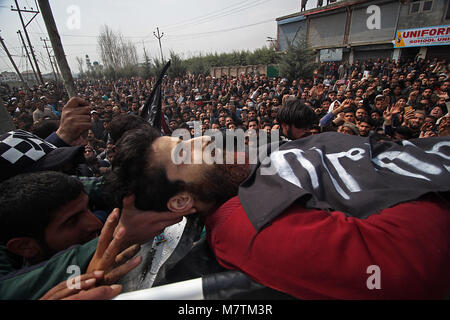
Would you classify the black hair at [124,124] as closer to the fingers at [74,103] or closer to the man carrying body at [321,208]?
the fingers at [74,103]

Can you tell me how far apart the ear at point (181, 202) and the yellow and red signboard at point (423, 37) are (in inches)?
909

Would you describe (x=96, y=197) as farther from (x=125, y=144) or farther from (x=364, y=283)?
(x=364, y=283)

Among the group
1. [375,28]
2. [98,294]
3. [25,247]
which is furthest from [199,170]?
[375,28]

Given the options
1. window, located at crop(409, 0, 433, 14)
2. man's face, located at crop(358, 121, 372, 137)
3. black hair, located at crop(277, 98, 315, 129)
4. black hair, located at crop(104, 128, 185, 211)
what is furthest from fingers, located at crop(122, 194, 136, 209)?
window, located at crop(409, 0, 433, 14)

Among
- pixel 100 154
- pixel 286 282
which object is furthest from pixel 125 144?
pixel 100 154

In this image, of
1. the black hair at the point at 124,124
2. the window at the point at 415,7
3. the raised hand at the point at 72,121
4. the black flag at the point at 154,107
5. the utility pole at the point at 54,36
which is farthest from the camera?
the window at the point at 415,7

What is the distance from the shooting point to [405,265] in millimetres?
689

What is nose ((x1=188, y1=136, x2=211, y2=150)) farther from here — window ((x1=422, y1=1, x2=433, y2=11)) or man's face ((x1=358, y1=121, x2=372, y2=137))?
window ((x1=422, y1=1, x2=433, y2=11))

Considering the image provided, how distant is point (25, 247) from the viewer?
120 cm

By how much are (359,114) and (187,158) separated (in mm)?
4901

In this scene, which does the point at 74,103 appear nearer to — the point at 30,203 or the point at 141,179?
the point at 30,203

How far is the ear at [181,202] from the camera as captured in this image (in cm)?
114

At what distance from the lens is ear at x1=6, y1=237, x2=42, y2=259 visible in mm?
1164

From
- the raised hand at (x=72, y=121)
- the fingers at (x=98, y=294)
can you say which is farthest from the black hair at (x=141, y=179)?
the raised hand at (x=72, y=121)
